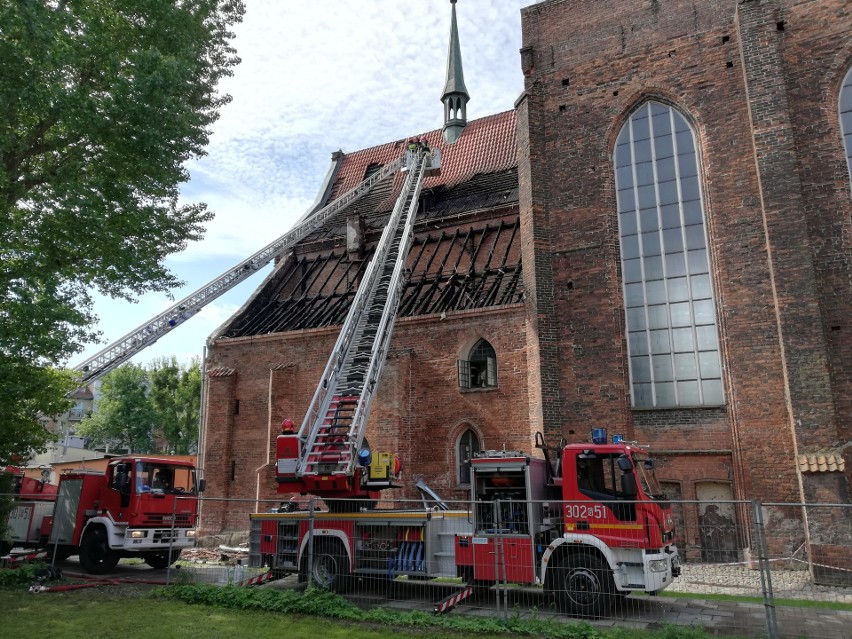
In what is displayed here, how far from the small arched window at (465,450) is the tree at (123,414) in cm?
3157

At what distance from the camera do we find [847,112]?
14.3m

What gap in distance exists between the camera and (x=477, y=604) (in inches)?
376

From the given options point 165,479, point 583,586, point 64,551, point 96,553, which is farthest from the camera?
point 64,551

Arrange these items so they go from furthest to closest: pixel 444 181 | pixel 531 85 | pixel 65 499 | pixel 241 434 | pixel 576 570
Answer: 1. pixel 444 181
2. pixel 241 434
3. pixel 531 85
4. pixel 65 499
5. pixel 576 570

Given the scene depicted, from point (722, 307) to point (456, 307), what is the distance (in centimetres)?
677

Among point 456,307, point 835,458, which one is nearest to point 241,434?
point 456,307

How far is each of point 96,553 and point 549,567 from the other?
970 centimetres

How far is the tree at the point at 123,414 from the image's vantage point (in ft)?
141

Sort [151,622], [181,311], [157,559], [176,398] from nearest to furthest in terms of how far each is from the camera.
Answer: [151,622]
[157,559]
[181,311]
[176,398]

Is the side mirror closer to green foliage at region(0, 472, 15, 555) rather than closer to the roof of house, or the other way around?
the roof of house

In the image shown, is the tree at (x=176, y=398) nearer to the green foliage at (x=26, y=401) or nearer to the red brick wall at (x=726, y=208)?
the green foliage at (x=26, y=401)

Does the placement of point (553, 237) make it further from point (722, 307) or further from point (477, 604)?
point (477, 604)

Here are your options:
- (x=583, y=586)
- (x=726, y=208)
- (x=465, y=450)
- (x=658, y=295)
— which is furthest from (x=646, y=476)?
(x=726, y=208)

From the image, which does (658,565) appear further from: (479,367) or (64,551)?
(64,551)
